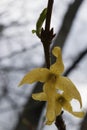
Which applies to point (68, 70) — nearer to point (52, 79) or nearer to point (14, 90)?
point (14, 90)

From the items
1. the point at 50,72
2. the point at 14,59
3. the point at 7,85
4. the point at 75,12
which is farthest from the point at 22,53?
the point at 50,72

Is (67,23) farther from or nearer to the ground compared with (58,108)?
nearer to the ground

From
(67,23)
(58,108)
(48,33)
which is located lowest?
(67,23)

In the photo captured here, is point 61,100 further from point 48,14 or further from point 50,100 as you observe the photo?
point 48,14

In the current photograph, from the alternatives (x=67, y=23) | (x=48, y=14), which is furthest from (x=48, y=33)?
(x=67, y=23)

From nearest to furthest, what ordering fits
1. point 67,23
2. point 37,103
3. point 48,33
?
point 48,33 < point 37,103 < point 67,23

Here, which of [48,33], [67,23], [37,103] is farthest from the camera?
[67,23]
